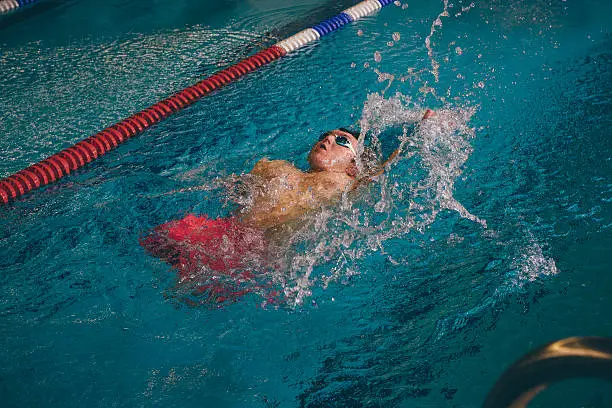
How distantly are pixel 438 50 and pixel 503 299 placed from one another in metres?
3.54

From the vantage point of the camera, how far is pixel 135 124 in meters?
4.38

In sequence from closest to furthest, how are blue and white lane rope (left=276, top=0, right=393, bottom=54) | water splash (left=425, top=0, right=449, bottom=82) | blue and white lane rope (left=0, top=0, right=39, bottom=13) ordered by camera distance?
water splash (left=425, top=0, right=449, bottom=82) → blue and white lane rope (left=276, top=0, right=393, bottom=54) → blue and white lane rope (left=0, top=0, right=39, bottom=13)

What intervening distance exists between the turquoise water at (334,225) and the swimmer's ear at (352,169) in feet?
0.64

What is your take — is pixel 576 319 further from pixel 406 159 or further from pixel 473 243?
pixel 406 159

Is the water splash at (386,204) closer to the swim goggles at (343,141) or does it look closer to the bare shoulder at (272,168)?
the swim goggles at (343,141)

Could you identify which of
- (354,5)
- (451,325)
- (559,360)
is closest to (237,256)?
(451,325)

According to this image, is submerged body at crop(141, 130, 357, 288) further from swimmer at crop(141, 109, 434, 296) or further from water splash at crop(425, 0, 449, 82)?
water splash at crop(425, 0, 449, 82)

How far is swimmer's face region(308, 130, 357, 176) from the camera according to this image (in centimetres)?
334

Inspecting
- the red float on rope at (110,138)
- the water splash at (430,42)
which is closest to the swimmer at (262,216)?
the red float on rope at (110,138)

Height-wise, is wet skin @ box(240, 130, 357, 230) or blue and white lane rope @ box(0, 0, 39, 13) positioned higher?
blue and white lane rope @ box(0, 0, 39, 13)

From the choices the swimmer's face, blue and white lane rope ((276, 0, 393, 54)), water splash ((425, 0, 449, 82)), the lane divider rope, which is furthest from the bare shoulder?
blue and white lane rope ((276, 0, 393, 54))

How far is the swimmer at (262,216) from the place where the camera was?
2750 mm

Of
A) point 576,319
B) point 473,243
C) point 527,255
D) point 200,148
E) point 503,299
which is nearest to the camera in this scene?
point 576,319

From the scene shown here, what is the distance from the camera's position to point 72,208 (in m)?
3.34
